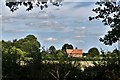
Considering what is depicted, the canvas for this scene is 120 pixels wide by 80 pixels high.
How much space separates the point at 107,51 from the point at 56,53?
1.40 metres

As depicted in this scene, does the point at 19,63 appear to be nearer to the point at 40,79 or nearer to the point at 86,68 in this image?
the point at 40,79

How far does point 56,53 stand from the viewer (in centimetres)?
780

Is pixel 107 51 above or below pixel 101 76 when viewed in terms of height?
above

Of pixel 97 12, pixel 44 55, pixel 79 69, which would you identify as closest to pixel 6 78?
pixel 44 55

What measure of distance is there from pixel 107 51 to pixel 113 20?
0.92m

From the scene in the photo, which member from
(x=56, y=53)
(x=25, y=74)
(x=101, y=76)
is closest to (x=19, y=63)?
(x=25, y=74)

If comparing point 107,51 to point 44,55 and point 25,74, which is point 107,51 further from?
point 25,74

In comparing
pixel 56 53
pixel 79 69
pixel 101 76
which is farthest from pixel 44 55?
pixel 101 76

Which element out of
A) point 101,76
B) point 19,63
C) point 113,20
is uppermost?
point 113,20

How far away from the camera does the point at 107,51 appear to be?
7891mm

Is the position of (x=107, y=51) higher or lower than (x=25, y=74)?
higher

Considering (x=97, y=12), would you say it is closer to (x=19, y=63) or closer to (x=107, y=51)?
(x=107, y=51)

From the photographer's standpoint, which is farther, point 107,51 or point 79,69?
point 107,51

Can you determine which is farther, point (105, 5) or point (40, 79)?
point (105, 5)
